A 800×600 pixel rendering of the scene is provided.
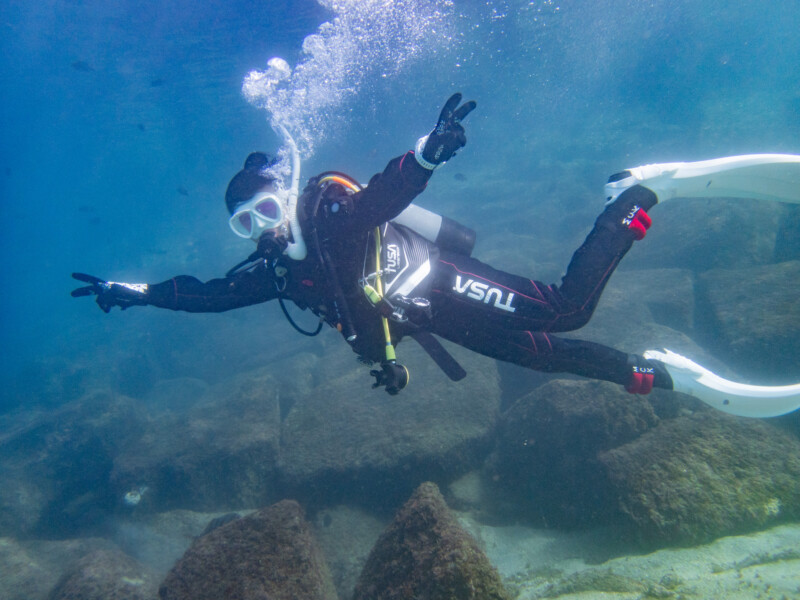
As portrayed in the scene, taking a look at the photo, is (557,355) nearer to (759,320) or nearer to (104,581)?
(759,320)

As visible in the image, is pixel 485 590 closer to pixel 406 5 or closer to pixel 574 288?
pixel 574 288

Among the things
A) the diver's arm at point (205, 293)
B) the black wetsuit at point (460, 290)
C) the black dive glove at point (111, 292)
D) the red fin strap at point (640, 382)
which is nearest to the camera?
the black wetsuit at point (460, 290)

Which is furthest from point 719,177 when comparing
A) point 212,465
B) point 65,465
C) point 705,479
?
point 65,465

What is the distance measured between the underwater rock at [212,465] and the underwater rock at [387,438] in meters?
0.84

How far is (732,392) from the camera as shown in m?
3.52

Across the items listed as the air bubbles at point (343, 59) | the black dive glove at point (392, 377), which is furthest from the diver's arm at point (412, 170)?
the air bubbles at point (343, 59)

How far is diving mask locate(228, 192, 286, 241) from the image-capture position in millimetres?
3057

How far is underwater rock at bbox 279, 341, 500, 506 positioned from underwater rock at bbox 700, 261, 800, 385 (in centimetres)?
386

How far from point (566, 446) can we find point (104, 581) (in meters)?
5.72

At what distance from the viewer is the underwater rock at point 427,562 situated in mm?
2152

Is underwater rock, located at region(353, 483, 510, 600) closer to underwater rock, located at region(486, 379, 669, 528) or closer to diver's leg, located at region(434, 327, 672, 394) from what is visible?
diver's leg, located at region(434, 327, 672, 394)

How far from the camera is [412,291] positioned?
125 inches

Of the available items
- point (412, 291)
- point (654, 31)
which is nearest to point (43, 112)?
point (412, 291)

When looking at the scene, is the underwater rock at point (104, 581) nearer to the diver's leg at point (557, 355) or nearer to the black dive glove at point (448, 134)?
the diver's leg at point (557, 355)
